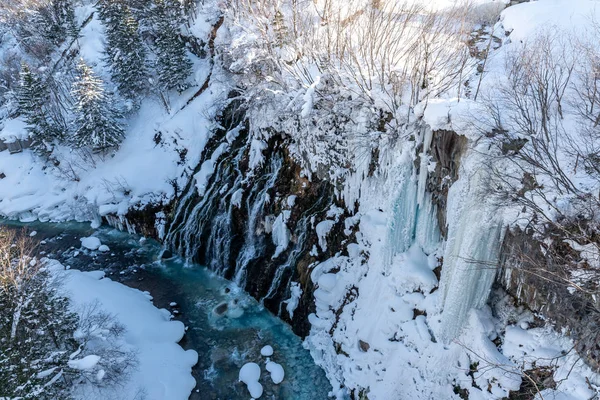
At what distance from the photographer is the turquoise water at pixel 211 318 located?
11.0 m

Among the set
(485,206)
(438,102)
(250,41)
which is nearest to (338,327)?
(485,206)

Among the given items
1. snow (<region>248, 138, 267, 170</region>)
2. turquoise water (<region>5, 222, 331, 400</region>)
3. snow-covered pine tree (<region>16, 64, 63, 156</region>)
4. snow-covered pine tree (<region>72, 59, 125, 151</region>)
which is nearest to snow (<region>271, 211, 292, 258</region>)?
turquoise water (<region>5, 222, 331, 400</region>)

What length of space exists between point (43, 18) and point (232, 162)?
86.3 feet

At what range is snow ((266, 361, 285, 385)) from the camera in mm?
11055

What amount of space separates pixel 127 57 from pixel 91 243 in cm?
1184

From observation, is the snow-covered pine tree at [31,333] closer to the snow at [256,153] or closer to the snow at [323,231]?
the snow at [323,231]

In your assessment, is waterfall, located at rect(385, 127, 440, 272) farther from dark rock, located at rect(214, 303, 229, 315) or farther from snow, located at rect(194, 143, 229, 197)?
snow, located at rect(194, 143, 229, 197)

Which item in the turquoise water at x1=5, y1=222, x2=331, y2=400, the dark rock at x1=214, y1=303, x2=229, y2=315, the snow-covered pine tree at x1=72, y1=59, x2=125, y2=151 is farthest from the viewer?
the snow-covered pine tree at x1=72, y1=59, x2=125, y2=151

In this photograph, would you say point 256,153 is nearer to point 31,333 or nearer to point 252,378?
point 252,378

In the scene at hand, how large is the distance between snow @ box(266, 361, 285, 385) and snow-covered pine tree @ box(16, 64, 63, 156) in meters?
21.8

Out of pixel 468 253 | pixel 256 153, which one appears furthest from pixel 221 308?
pixel 468 253

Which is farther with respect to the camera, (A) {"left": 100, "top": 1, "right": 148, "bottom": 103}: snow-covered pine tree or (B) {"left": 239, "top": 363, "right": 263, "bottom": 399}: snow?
(A) {"left": 100, "top": 1, "right": 148, "bottom": 103}: snow-covered pine tree

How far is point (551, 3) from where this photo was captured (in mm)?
9891

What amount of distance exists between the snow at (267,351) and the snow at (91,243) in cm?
1125
